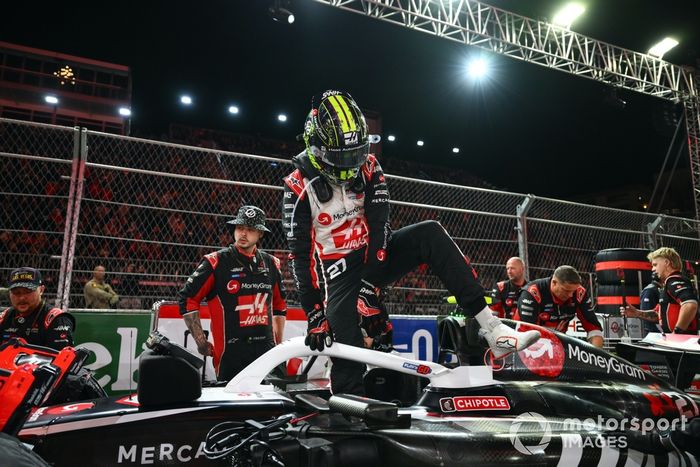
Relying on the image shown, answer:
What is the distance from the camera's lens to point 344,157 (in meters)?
2.82

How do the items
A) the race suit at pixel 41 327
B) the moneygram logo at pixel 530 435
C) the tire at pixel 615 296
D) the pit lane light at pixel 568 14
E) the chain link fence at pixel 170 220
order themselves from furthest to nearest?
1. the pit lane light at pixel 568 14
2. the tire at pixel 615 296
3. the chain link fence at pixel 170 220
4. the race suit at pixel 41 327
5. the moneygram logo at pixel 530 435

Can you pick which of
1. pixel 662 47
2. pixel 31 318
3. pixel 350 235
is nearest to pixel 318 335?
pixel 350 235

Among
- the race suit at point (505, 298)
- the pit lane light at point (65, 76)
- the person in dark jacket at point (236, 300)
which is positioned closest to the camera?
the person in dark jacket at point (236, 300)

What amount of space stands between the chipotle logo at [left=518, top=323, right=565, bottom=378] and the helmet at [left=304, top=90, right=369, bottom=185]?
123 centimetres

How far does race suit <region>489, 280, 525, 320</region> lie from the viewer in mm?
7359

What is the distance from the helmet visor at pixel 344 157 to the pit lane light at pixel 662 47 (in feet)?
43.6

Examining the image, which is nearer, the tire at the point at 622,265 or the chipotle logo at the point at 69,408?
the chipotle logo at the point at 69,408

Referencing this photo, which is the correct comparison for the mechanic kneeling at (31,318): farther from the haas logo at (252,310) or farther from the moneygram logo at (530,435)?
the moneygram logo at (530,435)

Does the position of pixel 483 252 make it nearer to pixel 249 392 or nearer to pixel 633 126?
pixel 249 392

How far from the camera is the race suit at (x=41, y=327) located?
4.36 m

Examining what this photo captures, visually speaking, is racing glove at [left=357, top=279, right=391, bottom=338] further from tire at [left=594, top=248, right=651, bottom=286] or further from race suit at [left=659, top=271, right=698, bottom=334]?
tire at [left=594, top=248, right=651, bottom=286]

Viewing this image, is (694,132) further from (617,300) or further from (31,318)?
(31,318)

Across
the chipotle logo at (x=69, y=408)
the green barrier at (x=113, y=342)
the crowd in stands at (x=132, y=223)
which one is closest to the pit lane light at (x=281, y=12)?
the crowd in stands at (x=132, y=223)

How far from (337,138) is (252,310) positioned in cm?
228
